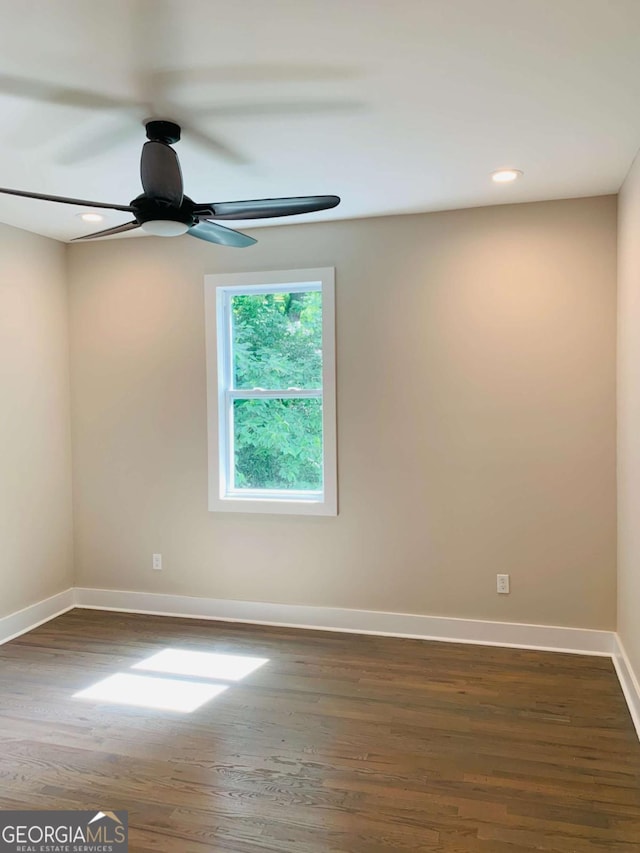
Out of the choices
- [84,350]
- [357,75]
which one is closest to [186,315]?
[84,350]

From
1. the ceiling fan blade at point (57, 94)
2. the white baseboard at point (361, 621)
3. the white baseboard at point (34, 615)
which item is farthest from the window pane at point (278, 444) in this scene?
the ceiling fan blade at point (57, 94)

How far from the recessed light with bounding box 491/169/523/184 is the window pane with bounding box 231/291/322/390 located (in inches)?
50.9

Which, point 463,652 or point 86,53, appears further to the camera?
point 463,652

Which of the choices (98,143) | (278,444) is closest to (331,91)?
(98,143)

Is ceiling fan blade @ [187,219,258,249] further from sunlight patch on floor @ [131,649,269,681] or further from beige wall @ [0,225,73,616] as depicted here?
sunlight patch on floor @ [131,649,269,681]

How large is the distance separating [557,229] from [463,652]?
2.49 m

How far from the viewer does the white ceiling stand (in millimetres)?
1733

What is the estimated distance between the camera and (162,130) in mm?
2391

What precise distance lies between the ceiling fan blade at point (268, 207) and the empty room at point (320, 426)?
24 millimetres

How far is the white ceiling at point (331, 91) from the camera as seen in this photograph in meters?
1.73

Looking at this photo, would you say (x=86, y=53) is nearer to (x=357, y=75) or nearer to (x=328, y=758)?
(x=357, y=75)

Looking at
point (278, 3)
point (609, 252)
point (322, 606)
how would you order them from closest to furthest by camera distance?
point (278, 3) < point (609, 252) < point (322, 606)

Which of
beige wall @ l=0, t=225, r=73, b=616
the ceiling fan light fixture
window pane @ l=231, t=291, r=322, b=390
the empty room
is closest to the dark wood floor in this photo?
the empty room

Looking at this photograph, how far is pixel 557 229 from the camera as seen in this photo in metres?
3.42
